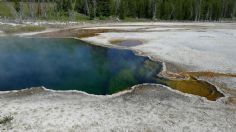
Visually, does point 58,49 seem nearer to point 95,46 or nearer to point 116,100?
point 95,46

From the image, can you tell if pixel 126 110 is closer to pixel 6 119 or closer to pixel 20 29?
pixel 6 119

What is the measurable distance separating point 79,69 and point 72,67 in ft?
4.38

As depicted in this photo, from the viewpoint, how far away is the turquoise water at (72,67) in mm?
28734

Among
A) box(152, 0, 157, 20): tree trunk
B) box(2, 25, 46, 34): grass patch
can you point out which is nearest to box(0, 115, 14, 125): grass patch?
box(2, 25, 46, 34): grass patch

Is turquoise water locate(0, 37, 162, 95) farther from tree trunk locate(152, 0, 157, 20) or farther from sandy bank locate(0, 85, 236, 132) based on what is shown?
tree trunk locate(152, 0, 157, 20)

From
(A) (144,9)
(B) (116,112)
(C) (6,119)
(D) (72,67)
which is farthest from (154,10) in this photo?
(C) (6,119)

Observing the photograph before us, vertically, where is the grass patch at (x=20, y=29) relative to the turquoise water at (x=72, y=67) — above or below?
above

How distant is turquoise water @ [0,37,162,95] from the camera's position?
2873cm

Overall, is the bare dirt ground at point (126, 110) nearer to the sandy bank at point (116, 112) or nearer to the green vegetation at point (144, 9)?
the sandy bank at point (116, 112)

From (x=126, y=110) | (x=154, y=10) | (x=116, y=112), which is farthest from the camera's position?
(x=154, y=10)

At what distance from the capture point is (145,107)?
21.8 meters

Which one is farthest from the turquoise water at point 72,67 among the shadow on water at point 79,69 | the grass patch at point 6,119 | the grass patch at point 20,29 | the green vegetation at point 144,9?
the green vegetation at point 144,9

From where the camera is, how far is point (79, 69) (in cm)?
3488

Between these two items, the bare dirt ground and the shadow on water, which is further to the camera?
the shadow on water
